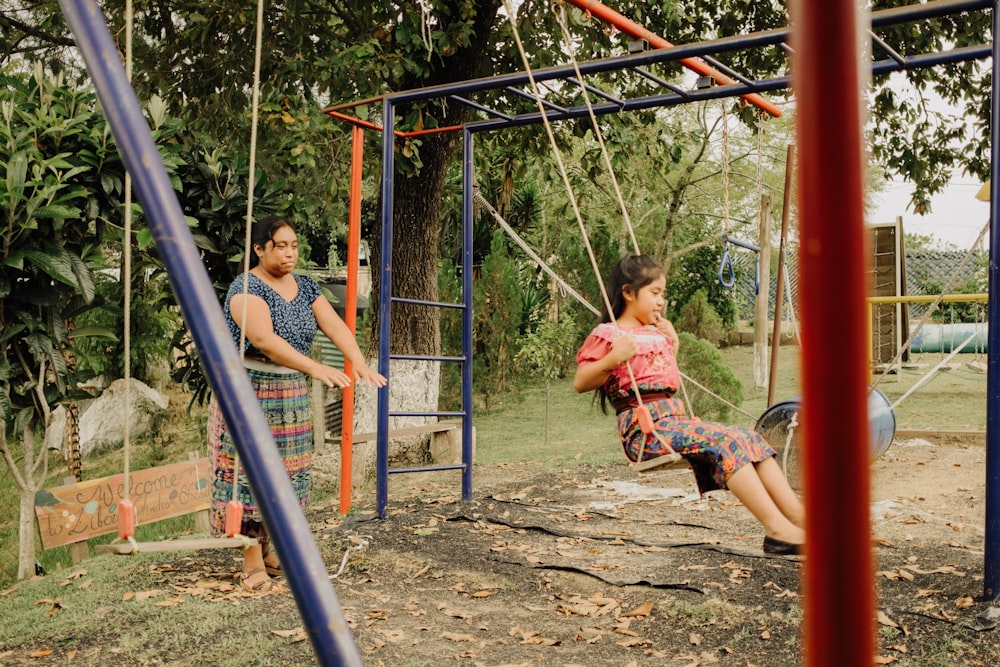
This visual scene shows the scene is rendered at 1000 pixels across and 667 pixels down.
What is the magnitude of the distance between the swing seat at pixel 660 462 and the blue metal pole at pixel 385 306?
7.06ft

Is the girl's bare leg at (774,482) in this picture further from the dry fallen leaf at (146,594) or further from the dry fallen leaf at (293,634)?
the dry fallen leaf at (146,594)

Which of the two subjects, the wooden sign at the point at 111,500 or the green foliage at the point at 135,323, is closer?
the wooden sign at the point at 111,500

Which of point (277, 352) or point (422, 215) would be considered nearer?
point (277, 352)

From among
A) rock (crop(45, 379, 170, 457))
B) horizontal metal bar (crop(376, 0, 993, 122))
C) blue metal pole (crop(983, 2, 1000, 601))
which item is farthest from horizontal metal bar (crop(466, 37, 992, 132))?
rock (crop(45, 379, 170, 457))

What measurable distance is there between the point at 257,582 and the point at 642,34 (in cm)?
314

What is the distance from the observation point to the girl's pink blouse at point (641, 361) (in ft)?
12.1

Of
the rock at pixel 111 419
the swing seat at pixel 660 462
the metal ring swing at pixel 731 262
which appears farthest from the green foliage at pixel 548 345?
the swing seat at pixel 660 462

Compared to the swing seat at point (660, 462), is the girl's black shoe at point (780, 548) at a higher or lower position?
lower

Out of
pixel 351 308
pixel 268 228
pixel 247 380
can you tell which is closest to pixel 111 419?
pixel 351 308

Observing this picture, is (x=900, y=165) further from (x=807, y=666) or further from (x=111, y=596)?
(x=807, y=666)

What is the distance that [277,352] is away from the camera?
355 centimetres

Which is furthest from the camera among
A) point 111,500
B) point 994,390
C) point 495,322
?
point 495,322

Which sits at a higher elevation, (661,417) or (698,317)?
(698,317)

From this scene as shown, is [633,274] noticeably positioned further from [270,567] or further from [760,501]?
[270,567]
